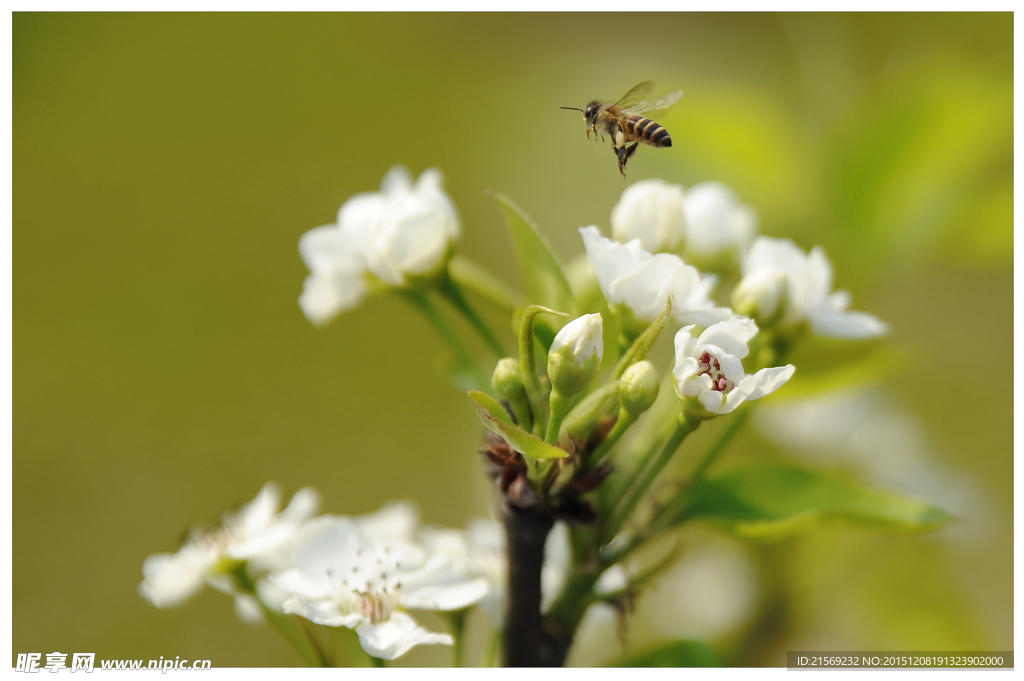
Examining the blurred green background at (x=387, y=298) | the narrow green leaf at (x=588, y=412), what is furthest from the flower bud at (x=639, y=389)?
the blurred green background at (x=387, y=298)

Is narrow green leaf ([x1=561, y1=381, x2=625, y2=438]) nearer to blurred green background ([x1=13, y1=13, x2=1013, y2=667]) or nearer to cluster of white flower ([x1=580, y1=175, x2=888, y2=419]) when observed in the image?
cluster of white flower ([x1=580, y1=175, x2=888, y2=419])

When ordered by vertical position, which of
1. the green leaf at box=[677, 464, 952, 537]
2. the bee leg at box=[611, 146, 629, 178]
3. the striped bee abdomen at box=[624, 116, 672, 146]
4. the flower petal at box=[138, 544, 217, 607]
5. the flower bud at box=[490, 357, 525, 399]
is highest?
the striped bee abdomen at box=[624, 116, 672, 146]

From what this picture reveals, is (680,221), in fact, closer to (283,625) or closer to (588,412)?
(588,412)

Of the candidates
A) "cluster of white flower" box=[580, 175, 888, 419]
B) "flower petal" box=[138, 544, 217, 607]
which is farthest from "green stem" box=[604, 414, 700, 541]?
"flower petal" box=[138, 544, 217, 607]

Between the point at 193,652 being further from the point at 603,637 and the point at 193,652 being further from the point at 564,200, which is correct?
the point at 564,200

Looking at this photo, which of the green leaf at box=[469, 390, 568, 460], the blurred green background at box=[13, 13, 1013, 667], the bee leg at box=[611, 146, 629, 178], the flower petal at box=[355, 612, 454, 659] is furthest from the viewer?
the blurred green background at box=[13, 13, 1013, 667]
